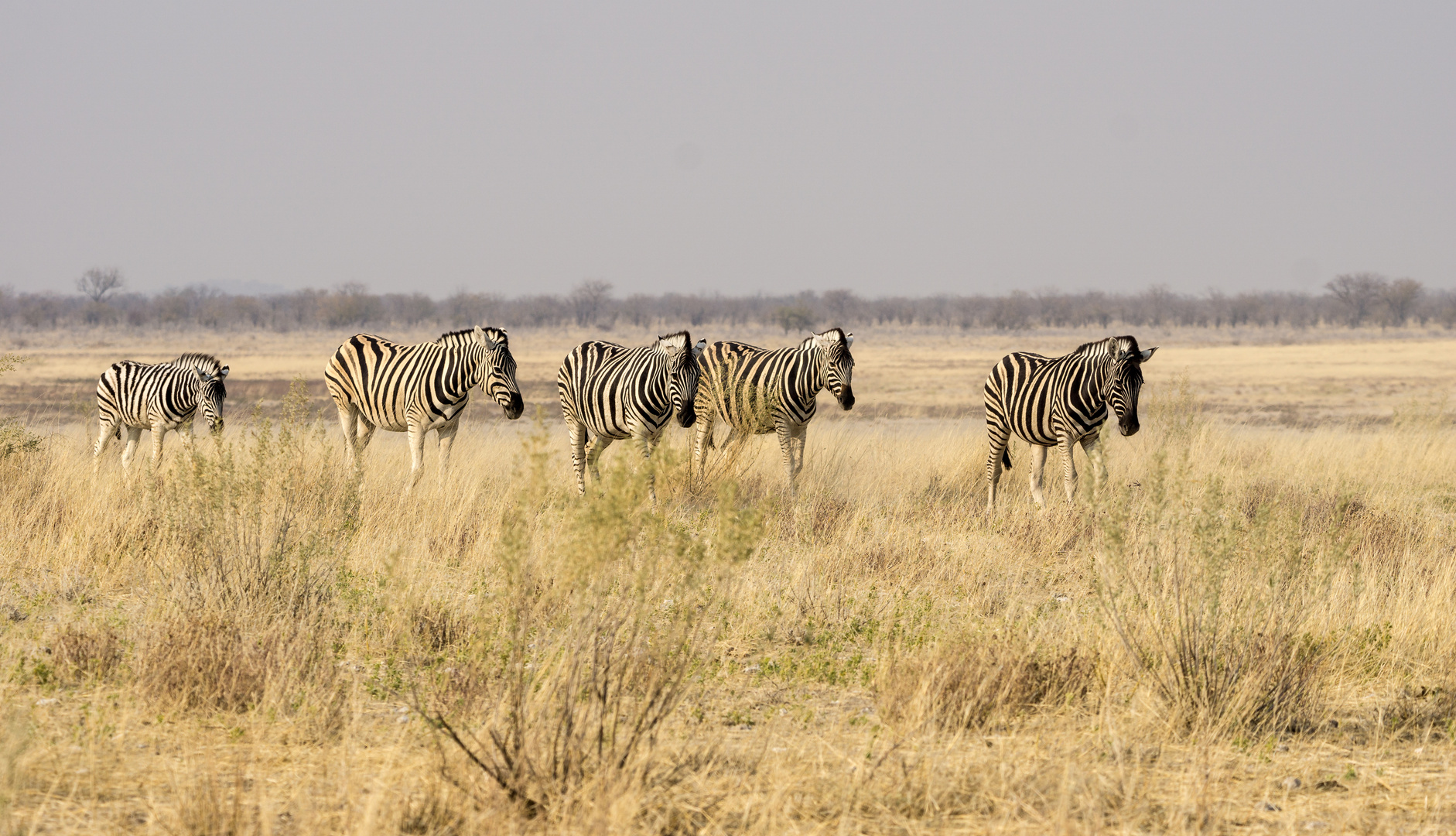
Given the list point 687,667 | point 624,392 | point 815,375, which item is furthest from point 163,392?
point 687,667

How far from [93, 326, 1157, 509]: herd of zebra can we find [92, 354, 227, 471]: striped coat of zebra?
0.02 m

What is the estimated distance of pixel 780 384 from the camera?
11.2 m

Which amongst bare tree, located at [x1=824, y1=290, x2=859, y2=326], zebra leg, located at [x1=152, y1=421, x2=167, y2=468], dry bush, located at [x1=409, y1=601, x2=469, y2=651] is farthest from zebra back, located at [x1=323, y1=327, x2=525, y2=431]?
bare tree, located at [x1=824, y1=290, x2=859, y2=326]

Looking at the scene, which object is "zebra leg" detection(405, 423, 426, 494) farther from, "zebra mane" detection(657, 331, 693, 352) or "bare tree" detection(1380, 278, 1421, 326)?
"bare tree" detection(1380, 278, 1421, 326)

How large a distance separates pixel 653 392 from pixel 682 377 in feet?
1.21

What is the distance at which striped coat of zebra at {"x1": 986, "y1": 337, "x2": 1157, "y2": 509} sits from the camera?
990 cm

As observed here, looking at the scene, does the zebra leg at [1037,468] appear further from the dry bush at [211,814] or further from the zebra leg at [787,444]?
the dry bush at [211,814]

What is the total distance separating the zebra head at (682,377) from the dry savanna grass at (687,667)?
51.8 inches

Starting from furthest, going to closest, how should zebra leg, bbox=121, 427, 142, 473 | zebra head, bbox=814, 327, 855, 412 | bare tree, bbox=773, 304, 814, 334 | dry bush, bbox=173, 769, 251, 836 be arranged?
1. bare tree, bbox=773, 304, 814, 334
2. zebra leg, bbox=121, 427, 142, 473
3. zebra head, bbox=814, 327, 855, 412
4. dry bush, bbox=173, 769, 251, 836

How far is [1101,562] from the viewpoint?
5.66m

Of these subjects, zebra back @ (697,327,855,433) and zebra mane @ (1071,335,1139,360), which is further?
zebra back @ (697,327,855,433)

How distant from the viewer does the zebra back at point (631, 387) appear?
10.2 metres

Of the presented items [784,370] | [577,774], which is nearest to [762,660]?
[577,774]

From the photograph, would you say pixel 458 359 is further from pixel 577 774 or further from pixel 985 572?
pixel 577 774
